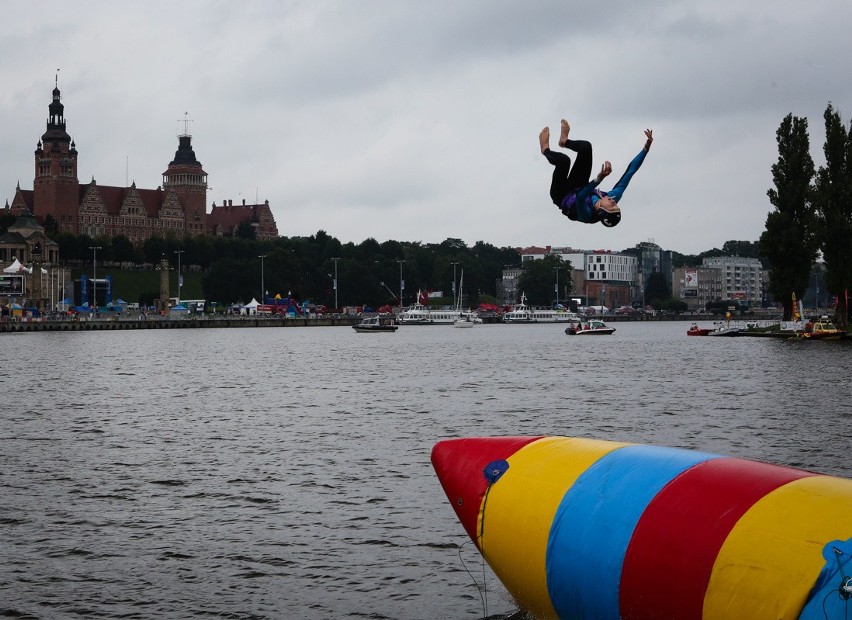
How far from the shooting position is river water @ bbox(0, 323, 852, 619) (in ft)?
52.0

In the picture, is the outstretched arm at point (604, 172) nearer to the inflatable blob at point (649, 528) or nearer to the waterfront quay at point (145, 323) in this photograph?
the inflatable blob at point (649, 528)

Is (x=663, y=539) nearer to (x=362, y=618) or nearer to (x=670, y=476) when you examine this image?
(x=670, y=476)

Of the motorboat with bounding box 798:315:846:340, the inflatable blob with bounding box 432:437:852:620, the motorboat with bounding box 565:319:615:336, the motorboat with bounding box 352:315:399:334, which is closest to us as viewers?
the inflatable blob with bounding box 432:437:852:620

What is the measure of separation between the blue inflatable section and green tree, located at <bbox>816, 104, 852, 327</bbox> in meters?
79.4

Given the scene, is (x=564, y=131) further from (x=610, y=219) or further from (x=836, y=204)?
(x=836, y=204)

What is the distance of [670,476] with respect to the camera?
34.0 feet

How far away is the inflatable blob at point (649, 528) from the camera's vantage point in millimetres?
8781

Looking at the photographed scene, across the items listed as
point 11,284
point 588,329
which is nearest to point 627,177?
point 588,329

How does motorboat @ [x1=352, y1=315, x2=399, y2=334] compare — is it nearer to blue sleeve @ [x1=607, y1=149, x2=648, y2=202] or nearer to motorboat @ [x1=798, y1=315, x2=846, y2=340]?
motorboat @ [x1=798, y1=315, x2=846, y2=340]

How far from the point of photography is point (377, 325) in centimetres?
16338

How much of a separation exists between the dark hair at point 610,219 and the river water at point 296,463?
5.79 m

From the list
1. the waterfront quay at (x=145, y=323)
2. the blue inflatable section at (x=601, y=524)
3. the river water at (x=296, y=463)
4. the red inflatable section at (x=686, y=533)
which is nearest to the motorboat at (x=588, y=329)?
the waterfront quay at (x=145, y=323)

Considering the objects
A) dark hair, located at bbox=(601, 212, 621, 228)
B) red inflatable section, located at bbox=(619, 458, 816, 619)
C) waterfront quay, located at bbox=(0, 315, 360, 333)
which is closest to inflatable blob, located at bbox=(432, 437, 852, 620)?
red inflatable section, located at bbox=(619, 458, 816, 619)

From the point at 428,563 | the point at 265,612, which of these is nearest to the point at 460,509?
the point at 265,612
